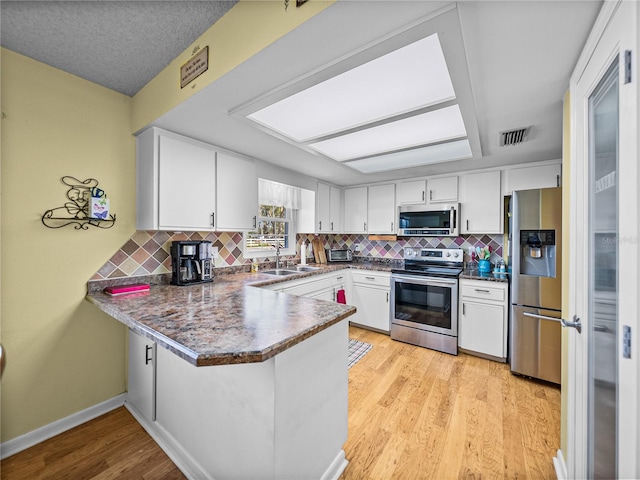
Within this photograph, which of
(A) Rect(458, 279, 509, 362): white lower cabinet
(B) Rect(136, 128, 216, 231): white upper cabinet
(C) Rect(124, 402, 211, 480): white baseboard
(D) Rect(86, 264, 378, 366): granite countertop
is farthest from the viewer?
(A) Rect(458, 279, 509, 362): white lower cabinet

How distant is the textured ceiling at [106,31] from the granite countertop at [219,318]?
149cm

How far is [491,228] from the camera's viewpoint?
3.01 meters

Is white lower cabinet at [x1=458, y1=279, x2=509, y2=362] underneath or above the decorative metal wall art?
underneath

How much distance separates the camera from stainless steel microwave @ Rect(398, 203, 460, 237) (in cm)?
318

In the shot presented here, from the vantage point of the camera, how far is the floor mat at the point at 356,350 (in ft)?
8.95

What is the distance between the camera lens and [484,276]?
9.05 feet

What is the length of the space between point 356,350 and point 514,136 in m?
2.53

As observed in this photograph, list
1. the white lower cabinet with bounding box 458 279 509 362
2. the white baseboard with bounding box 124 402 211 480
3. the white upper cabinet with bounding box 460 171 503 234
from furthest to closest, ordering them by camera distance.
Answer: the white upper cabinet with bounding box 460 171 503 234, the white lower cabinet with bounding box 458 279 509 362, the white baseboard with bounding box 124 402 211 480

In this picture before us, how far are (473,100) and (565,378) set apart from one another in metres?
1.62

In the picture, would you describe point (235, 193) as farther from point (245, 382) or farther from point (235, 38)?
point (245, 382)

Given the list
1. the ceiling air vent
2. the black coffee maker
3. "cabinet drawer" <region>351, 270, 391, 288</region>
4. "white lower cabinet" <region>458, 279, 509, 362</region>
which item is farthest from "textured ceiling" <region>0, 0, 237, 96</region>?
"white lower cabinet" <region>458, 279, 509, 362</region>

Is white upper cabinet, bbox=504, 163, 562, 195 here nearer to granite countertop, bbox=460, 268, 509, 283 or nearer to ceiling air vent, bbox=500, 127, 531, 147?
ceiling air vent, bbox=500, 127, 531, 147

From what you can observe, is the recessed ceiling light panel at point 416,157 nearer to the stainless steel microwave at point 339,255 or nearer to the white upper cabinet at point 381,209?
the white upper cabinet at point 381,209

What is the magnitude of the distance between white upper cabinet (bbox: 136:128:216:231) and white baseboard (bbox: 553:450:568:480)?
8.98 feet
